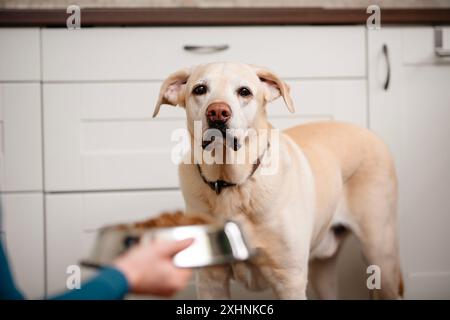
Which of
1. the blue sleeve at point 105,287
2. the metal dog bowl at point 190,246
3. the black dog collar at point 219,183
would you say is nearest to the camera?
the blue sleeve at point 105,287

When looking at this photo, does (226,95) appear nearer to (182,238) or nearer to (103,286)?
(182,238)

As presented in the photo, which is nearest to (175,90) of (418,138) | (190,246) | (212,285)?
(212,285)

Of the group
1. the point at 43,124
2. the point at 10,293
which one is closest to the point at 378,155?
the point at 43,124

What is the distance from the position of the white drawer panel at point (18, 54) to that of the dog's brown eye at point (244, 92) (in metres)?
0.66

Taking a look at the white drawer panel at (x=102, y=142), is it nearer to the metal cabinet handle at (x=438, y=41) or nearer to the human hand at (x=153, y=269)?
the metal cabinet handle at (x=438, y=41)

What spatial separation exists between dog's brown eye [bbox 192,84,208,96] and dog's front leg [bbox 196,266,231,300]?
15.2 inches

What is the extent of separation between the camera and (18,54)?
145 cm

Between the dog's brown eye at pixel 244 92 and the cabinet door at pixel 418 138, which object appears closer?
the dog's brown eye at pixel 244 92

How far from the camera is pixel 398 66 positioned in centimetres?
155

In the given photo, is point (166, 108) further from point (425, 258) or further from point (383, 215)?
point (425, 258)

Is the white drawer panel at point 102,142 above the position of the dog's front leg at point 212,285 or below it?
above

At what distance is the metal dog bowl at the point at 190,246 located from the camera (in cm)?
58

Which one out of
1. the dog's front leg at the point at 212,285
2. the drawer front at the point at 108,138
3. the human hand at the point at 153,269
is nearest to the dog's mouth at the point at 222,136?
the dog's front leg at the point at 212,285
